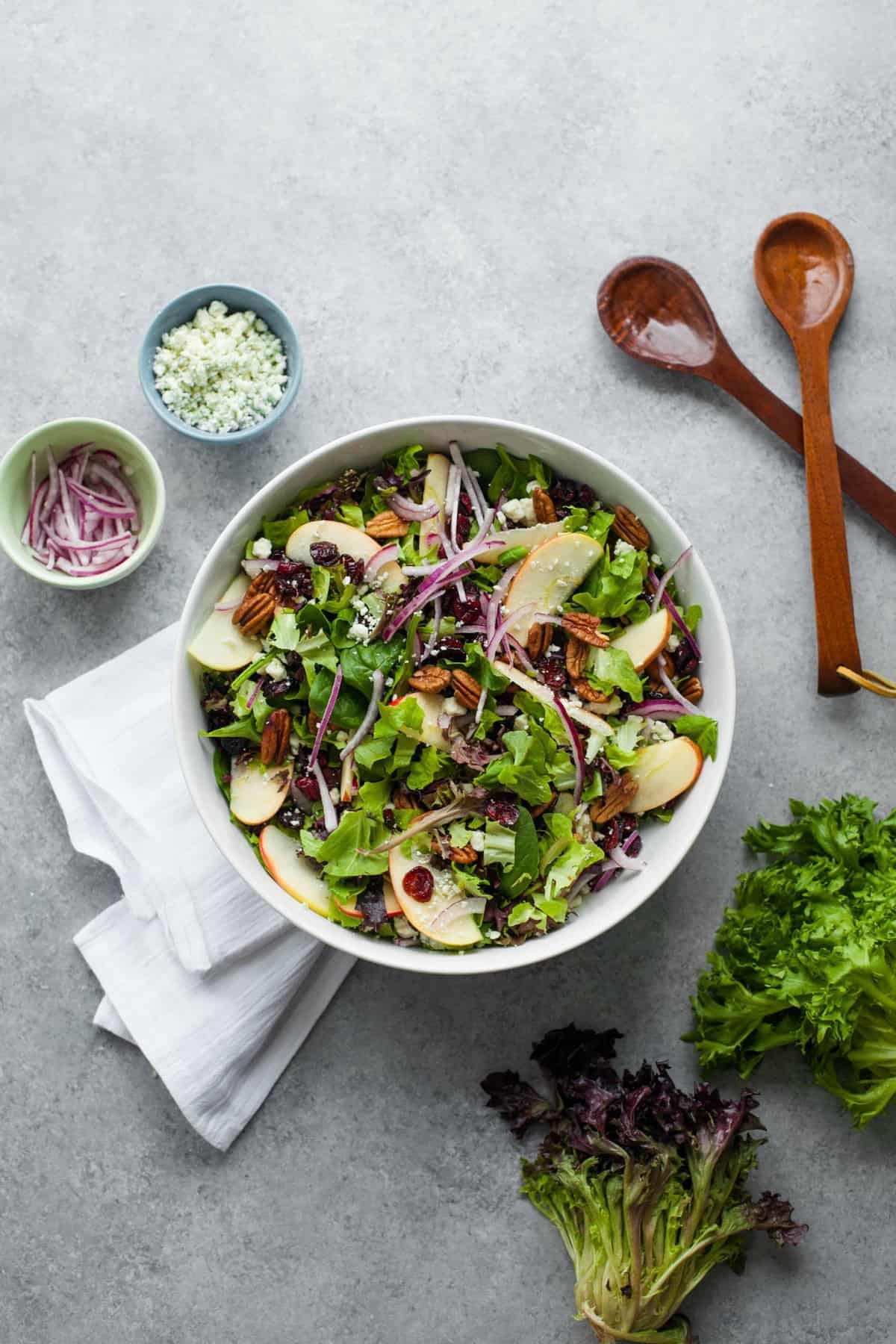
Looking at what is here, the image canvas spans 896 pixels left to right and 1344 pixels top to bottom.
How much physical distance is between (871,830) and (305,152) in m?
2.28

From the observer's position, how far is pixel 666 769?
237 cm

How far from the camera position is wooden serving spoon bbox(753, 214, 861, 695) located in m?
2.80

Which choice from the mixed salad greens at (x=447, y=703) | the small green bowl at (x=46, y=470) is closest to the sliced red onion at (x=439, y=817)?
the mixed salad greens at (x=447, y=703)

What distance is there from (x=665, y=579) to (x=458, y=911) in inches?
33.9

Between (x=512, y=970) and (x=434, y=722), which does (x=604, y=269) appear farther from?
(x=512, y=970)

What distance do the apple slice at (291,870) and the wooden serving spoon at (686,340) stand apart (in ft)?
5.03

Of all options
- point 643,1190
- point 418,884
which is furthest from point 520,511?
point 643,1190

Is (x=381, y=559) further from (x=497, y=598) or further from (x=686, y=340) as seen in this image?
(x=686, y=340)

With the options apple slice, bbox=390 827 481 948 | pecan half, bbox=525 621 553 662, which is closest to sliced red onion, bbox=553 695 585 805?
pecan half, bbox=525 621 553 662

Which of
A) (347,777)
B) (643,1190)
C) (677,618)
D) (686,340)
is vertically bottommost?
(643,1190)

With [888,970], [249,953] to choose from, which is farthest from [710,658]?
[249,953]

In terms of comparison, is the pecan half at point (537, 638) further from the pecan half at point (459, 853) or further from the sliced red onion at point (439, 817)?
the pecan half at point (459, 853)

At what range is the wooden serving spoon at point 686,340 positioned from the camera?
9.24ft

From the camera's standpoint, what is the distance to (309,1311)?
2844 millimetres
